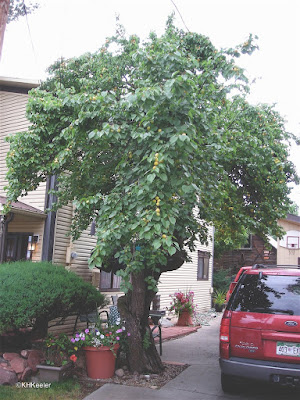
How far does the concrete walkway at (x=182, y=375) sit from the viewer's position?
539 centimetres

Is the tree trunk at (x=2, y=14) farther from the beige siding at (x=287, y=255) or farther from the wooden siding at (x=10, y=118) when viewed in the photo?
the beige siding at (x=287, y=255)

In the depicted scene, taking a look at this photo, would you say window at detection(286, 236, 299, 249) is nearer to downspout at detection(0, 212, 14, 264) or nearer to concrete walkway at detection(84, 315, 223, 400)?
concrete walkway at detection(84, 315, 223, 400)

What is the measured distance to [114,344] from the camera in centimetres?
619

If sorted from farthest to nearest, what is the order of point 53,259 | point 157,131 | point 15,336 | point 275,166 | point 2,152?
point 2,152 → point 53,259 → point 275,166 → point 15,336 → point 157,131

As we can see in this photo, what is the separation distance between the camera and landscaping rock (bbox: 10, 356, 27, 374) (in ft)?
19.1

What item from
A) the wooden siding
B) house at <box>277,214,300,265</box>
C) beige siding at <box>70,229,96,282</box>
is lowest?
beige siding at <box>70,229,96,282</box>

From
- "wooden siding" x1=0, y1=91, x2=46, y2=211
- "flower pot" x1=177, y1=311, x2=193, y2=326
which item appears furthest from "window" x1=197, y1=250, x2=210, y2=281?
"wooden siding" x1=0, y1=91, x2=46, y2=211

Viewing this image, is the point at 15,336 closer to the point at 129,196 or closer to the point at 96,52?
the point at 129,196

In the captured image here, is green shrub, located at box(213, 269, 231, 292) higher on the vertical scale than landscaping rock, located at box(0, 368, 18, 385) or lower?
higher

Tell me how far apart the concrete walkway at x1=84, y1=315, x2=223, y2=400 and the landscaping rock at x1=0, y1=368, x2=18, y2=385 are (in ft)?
3.86

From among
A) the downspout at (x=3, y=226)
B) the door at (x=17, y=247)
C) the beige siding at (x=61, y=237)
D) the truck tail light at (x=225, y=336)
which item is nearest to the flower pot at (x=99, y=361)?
the truck tail light at (x=225, y=336)

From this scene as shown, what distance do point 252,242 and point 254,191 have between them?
54.4 feet

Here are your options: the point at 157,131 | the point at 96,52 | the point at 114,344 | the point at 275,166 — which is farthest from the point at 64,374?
the point at 96,52

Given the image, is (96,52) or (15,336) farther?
(96,52)
